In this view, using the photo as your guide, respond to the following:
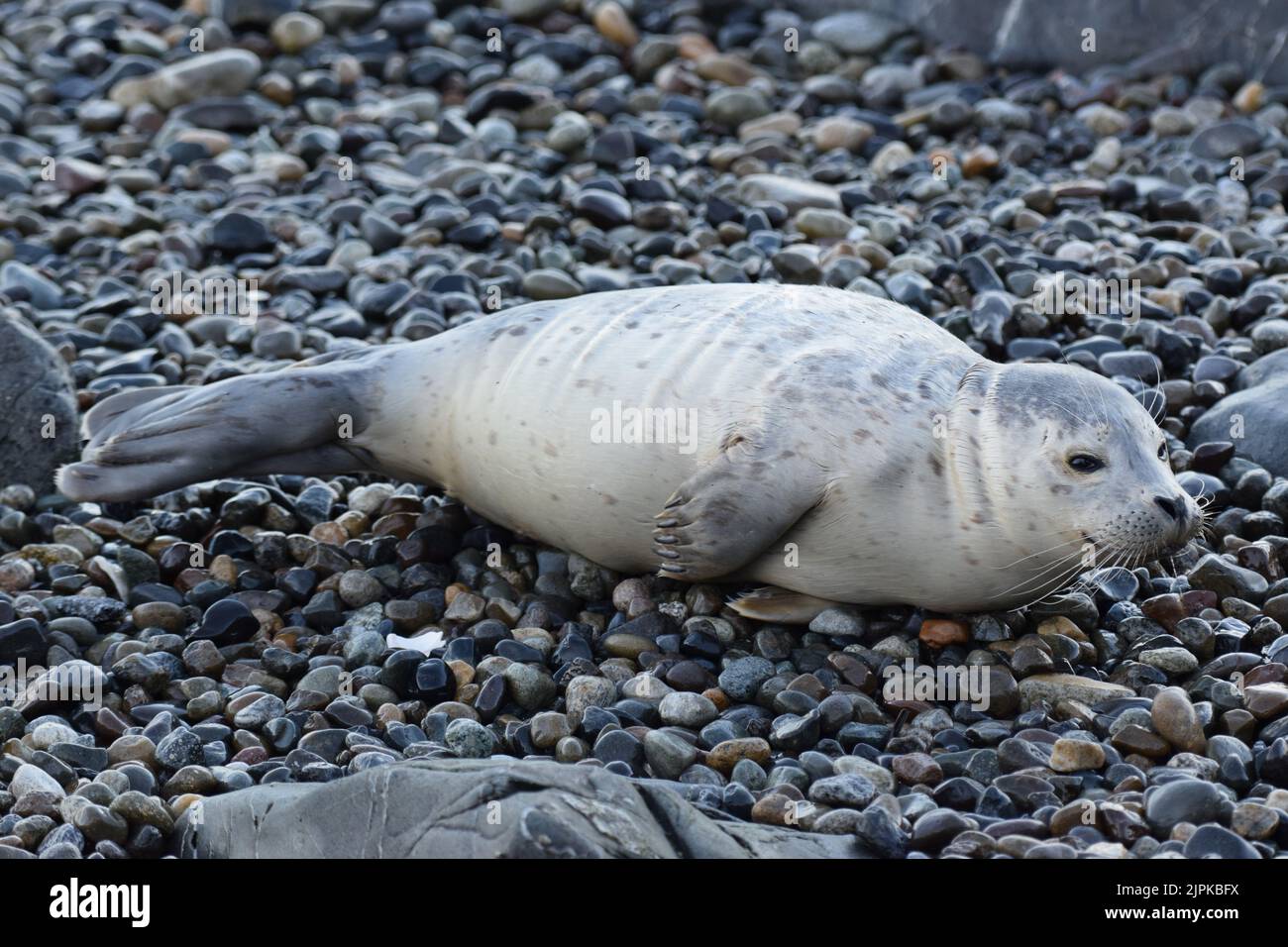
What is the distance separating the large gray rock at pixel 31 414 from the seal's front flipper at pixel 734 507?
2525mm

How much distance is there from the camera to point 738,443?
4.85 metres

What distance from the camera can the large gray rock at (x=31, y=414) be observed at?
596 centimetres

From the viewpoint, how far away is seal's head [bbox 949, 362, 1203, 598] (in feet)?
15.0

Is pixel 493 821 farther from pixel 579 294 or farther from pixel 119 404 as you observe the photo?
pixel 579 294

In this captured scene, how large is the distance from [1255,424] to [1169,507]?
146 cm

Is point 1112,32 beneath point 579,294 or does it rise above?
above

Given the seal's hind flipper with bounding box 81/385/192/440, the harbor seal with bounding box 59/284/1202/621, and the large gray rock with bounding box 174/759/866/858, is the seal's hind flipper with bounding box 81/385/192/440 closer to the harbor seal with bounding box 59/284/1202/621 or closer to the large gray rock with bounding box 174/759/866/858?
the harbor seal with bounding box 59/284/1202/621

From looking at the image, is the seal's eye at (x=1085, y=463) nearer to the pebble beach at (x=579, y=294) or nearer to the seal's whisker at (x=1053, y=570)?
the seal's whisker at (x=1053, y=570)

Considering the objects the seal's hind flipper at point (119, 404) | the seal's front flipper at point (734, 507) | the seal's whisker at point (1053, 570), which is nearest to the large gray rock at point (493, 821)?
the seal's front flipper at point (734, 507)

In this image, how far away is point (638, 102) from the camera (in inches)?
374

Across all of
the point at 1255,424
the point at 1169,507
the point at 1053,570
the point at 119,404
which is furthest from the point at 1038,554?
the point at 119,404

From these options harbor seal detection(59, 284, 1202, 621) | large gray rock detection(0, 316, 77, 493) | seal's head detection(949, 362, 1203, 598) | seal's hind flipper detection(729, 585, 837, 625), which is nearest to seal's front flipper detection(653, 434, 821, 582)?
harbor seal detection(59, 284, 1202, 621)

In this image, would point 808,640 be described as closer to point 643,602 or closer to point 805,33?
point 643,602
